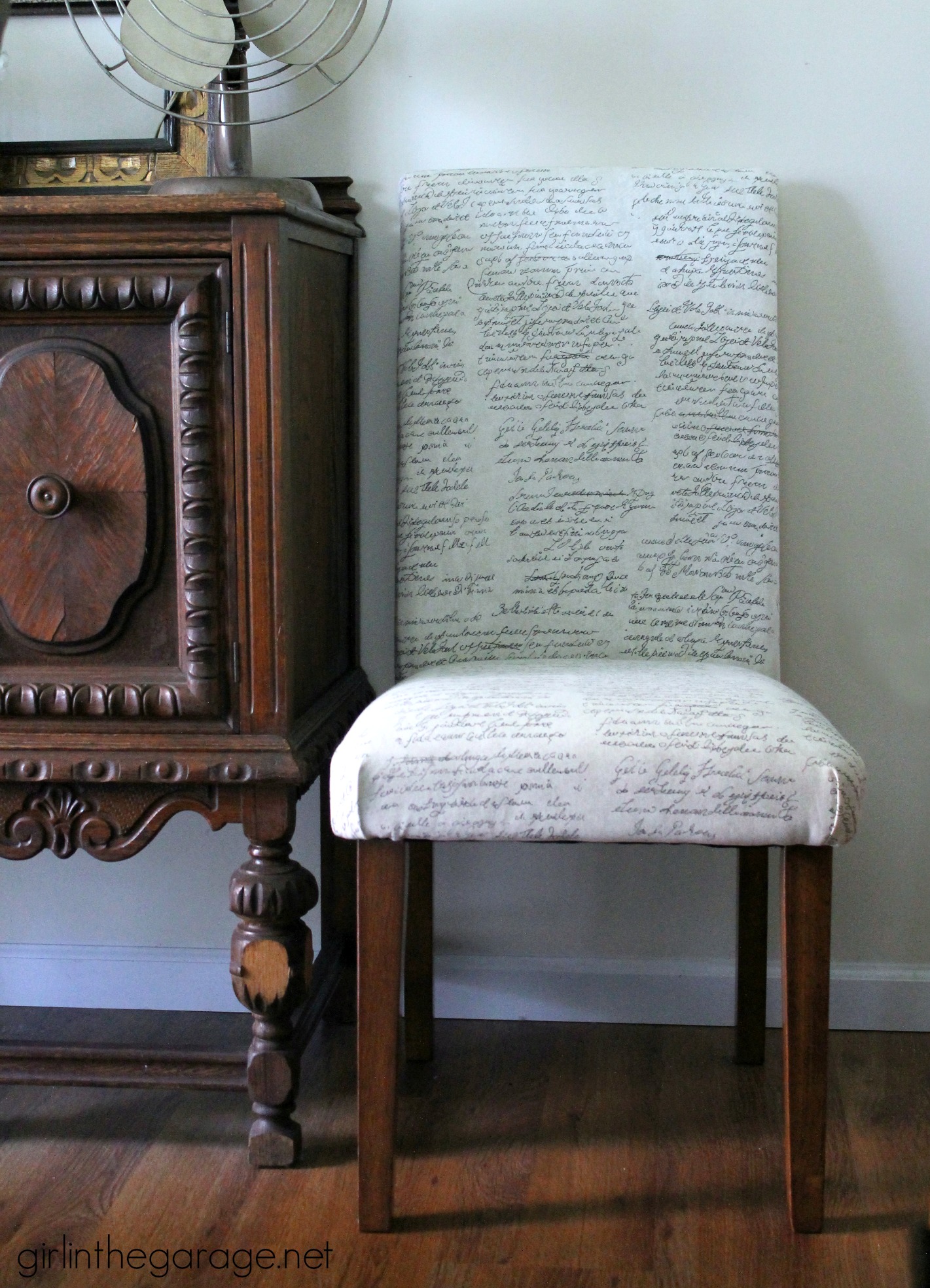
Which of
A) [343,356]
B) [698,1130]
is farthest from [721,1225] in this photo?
[343,356]

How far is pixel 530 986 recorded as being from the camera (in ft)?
5.70

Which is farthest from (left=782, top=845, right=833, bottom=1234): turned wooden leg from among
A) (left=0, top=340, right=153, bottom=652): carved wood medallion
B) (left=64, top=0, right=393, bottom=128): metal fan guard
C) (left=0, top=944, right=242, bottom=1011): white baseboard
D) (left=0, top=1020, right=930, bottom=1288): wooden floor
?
(left=64, top=0, right=393, bottom=128): metal fan guard

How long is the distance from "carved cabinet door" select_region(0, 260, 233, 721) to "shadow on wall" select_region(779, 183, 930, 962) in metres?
0.74

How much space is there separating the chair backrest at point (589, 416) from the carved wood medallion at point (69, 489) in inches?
14.7

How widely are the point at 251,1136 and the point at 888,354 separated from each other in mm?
1173

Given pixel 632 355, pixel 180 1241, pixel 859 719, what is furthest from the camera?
pixel 859 719

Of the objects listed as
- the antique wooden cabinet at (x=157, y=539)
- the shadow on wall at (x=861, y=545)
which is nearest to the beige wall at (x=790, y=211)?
the shadow on wall at (x=861, y=545)

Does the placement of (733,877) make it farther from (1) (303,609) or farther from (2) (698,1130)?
(1) (303,609)

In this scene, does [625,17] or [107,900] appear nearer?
[625,17]

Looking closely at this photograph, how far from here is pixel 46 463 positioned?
126 centimetres

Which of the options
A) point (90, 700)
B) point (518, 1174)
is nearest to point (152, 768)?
point (90, 700)

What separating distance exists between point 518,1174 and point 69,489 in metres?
0.84

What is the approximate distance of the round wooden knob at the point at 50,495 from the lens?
125 cm

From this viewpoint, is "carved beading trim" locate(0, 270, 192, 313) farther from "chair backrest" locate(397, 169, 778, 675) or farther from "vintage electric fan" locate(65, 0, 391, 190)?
"chair backrest" locate(397, 169, 778, 675)
